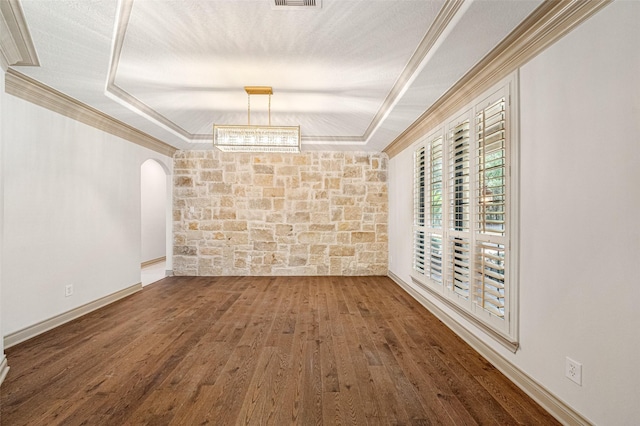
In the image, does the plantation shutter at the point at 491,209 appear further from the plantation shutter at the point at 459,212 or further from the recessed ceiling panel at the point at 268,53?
the recessed ceiling panel at the point at 268,53

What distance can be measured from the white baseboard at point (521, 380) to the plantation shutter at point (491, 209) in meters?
0.35

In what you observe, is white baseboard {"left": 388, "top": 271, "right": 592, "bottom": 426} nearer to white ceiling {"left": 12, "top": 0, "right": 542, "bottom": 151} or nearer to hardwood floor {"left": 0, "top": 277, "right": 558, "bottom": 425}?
hardwood floor {"left": 0, "top": 277, "right": 558, "bottom": 425}

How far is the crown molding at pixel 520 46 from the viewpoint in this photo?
5.46 ft

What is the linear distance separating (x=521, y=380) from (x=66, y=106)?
194 inches

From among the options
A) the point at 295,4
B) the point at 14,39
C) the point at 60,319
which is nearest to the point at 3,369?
the point at 60,319

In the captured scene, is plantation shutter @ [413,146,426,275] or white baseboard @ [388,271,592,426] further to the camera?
plantation shutter @ [413,146,426,275]

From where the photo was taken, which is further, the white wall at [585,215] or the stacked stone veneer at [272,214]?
the stacked stone veneer at [272,214]

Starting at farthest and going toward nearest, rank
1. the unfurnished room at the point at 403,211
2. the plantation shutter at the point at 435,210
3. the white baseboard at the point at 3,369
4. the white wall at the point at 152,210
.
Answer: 1. the white wall at the point at 152,210
2. the plantation shutter at the point at 435,210
3. the white baseboard at the point at 3,369
4. the unfurnished room at the point at 403,211

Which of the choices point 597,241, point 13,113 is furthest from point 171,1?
point 597,241

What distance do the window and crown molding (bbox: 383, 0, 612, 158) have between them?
4.7 inches

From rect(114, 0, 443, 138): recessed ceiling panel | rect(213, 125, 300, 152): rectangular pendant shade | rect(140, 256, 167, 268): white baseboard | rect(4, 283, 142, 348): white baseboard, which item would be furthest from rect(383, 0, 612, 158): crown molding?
rect(140, 256, 167, 268): white baseboard

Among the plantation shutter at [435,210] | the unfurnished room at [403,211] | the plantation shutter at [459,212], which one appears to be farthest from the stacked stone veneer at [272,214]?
the plantation shutter at [459,212]

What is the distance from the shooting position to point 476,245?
2.68 meters

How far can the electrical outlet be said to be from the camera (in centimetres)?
164
